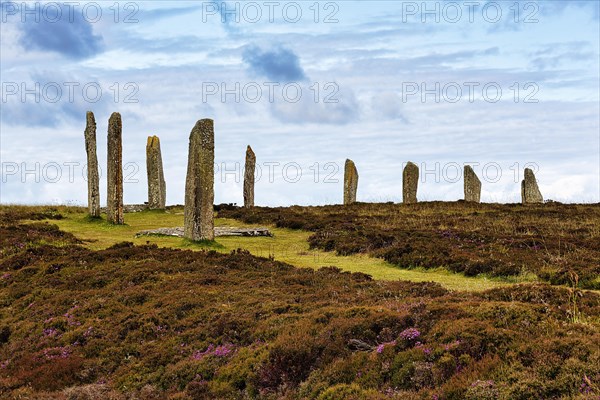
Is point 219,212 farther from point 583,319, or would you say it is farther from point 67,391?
point 583,319

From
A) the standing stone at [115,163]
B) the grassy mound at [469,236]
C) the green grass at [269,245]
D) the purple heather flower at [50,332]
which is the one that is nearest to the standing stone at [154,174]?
the green grass at [269,245]

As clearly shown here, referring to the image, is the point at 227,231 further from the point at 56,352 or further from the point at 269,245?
the point at 56,352

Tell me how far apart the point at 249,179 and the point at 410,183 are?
1239 centimetres

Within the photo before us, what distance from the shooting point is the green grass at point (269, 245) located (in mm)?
20672

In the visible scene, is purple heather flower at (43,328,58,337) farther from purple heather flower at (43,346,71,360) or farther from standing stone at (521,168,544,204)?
standing stone at (521,168,544,204)

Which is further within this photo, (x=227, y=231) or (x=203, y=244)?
(x=227, y=231)

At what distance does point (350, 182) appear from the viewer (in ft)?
172

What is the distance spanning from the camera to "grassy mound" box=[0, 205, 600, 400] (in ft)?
34.4

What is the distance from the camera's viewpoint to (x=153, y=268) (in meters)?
21.5

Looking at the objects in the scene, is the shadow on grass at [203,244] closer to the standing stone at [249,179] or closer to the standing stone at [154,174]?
the standing stone at [154,174]

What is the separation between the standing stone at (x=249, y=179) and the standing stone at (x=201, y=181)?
19.9m

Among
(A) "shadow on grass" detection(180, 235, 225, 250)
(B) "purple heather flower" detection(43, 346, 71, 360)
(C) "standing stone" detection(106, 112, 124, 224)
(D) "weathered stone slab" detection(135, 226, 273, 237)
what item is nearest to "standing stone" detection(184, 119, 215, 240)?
(A) "shadow on grass" detection(180, 235, 225, 250)

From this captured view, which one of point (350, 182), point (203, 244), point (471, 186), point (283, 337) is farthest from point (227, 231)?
point (471, 186)

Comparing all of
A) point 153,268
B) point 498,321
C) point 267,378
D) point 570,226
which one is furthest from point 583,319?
point 570,226
